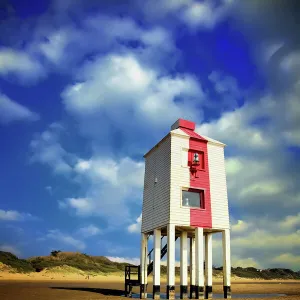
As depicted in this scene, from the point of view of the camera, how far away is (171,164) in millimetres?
23922

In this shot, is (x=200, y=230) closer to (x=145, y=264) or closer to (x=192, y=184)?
(x=192, y=184)

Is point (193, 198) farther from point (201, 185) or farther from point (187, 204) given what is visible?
point (201, 185)

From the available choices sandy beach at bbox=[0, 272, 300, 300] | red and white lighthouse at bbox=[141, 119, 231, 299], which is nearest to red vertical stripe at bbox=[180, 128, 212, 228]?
red and white lighthouse at bbox=[141, 119, 231, 299]

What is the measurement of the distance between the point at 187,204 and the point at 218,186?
2.96m

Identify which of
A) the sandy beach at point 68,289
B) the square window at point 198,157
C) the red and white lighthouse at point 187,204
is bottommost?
the sandy beach at point 68,289

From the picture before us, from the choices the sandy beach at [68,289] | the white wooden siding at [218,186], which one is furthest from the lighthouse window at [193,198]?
the sandy beach at [68,289]

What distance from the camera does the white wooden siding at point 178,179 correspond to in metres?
22.8

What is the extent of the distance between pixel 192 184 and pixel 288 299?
9.06 metres

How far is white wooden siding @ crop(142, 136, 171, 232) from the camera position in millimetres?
23797

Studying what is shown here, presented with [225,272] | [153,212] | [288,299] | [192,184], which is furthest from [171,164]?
[288,299]

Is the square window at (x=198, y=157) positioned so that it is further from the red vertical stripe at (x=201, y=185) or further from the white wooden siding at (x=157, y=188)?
the white wooden siding at (x=157, y=188)

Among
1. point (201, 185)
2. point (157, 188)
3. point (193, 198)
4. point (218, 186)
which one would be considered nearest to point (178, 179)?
point (193, 198)

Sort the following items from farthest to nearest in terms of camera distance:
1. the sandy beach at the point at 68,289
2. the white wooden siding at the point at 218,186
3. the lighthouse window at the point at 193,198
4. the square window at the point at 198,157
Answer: the square window at the point at 198,157 < the white wooden siding at the point at 218,186 < the lighthouse window at the point at 193,198 < the sandy beach at the point at 68,289

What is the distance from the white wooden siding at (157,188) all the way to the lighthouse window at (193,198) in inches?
51.6
